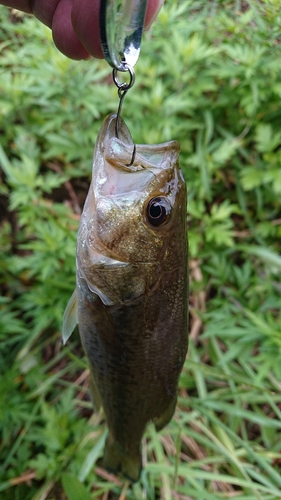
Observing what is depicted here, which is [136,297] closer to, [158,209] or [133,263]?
[133,263]

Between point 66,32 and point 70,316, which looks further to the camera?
point 66,32

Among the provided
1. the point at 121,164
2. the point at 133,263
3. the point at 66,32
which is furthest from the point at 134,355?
the point at 66,32

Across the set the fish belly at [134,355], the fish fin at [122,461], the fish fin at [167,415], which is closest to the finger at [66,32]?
the fish belly at [134,355]

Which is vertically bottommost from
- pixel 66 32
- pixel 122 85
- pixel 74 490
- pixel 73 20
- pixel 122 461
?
pixel 74 490

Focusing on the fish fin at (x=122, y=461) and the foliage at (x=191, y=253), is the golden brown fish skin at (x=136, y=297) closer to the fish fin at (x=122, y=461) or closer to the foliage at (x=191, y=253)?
the fish fin at (x=122, y=461)

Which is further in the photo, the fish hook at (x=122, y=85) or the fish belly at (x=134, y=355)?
the fish belly at (x=134, y=355)

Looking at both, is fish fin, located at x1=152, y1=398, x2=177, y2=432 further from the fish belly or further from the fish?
the fish

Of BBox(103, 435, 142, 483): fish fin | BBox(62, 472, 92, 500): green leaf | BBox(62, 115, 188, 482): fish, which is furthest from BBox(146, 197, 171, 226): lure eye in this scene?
BBox(62, 472, 92, 500): green leaf

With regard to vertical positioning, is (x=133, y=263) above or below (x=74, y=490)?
above
